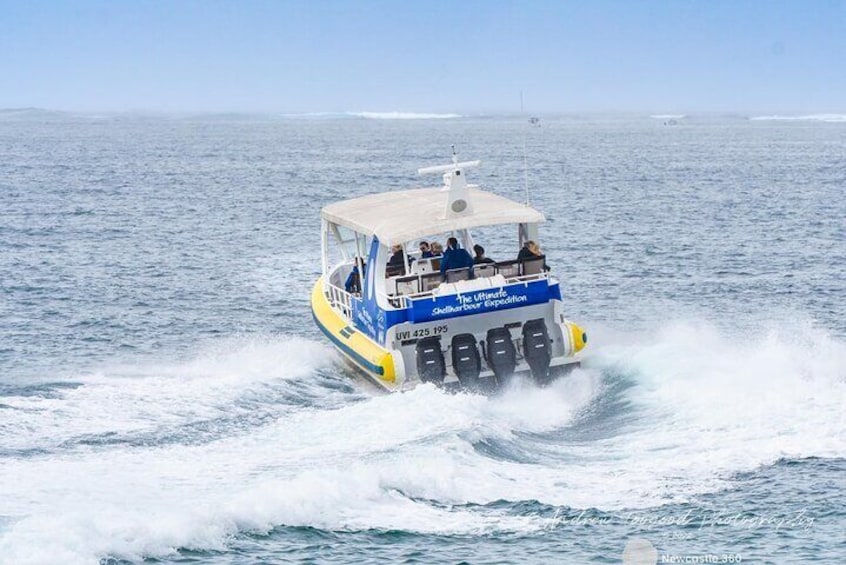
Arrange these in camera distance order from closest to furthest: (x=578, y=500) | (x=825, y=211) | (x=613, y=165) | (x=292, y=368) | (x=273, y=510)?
(x=273, y=510) < (x=578, y=500) < (x=292, y=368) < (x=825, y=211) < (x=613, y=165)

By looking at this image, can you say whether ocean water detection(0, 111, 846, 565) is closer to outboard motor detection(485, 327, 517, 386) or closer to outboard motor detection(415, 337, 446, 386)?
outboard motor detection(485, 327, 517, 386)

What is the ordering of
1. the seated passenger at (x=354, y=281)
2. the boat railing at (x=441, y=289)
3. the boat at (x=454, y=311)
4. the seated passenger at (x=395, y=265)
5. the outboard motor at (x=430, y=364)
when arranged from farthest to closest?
the seated passenger at (x=354, y=281) → the seated passenger at (x=395, y=265) → the boat railing at (x=441, y=289) → the boat at (x=454, y=311) → the outboard motor at (x=430, y=364)

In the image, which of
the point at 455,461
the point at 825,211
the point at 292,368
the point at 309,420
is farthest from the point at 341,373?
the point at 825,211

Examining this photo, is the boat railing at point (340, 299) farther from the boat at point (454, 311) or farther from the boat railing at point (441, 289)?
the boat railing at point (441, 289)

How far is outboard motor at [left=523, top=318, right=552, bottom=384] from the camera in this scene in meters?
20.4

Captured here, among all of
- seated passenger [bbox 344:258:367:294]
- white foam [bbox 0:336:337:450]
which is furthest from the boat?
white foam [bbox 0:336:337:450]

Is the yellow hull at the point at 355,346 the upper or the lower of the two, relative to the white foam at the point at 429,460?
upper

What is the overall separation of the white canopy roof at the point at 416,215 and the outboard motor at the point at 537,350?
2.00 m

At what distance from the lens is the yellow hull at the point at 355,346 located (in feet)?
65.0

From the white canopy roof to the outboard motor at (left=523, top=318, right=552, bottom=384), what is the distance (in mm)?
1995

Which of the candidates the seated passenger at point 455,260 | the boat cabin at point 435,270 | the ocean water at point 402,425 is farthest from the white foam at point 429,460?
the seated passenger at point 455,260

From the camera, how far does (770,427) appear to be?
55.3 ft

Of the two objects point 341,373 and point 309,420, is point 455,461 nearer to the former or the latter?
point 309,420

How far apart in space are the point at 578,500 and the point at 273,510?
3.75 metres
